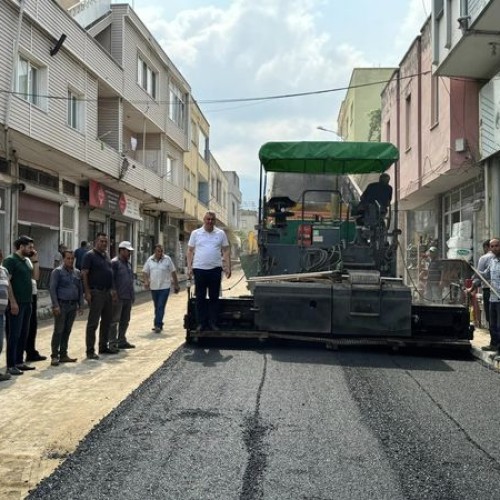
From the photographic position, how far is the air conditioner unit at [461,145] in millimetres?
13625

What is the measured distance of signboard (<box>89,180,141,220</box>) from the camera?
782 inches

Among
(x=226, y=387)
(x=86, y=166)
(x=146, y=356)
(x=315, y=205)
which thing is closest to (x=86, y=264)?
(x=146, y=356)

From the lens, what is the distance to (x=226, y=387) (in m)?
6.45

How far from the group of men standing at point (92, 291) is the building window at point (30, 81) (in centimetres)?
671

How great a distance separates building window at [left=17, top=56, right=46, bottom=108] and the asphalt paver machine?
716 centimetres

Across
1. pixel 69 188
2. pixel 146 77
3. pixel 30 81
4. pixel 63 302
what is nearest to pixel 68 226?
pixel 69 188

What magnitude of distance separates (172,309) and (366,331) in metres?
8.49

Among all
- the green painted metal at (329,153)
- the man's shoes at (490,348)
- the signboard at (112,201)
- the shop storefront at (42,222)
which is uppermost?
the signboard at (112,201)

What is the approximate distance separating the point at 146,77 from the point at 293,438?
21.9 metres

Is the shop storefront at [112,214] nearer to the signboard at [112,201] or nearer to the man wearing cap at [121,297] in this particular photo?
the signboard at [112,201]

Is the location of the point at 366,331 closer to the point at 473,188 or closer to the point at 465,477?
the point at 465,477

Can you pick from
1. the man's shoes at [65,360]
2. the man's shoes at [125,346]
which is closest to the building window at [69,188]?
the man's shoes at [125,346]

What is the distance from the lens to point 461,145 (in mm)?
13625

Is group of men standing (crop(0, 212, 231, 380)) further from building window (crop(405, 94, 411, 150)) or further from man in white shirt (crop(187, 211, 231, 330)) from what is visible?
building window (crop(405, 94, 411, 150))
